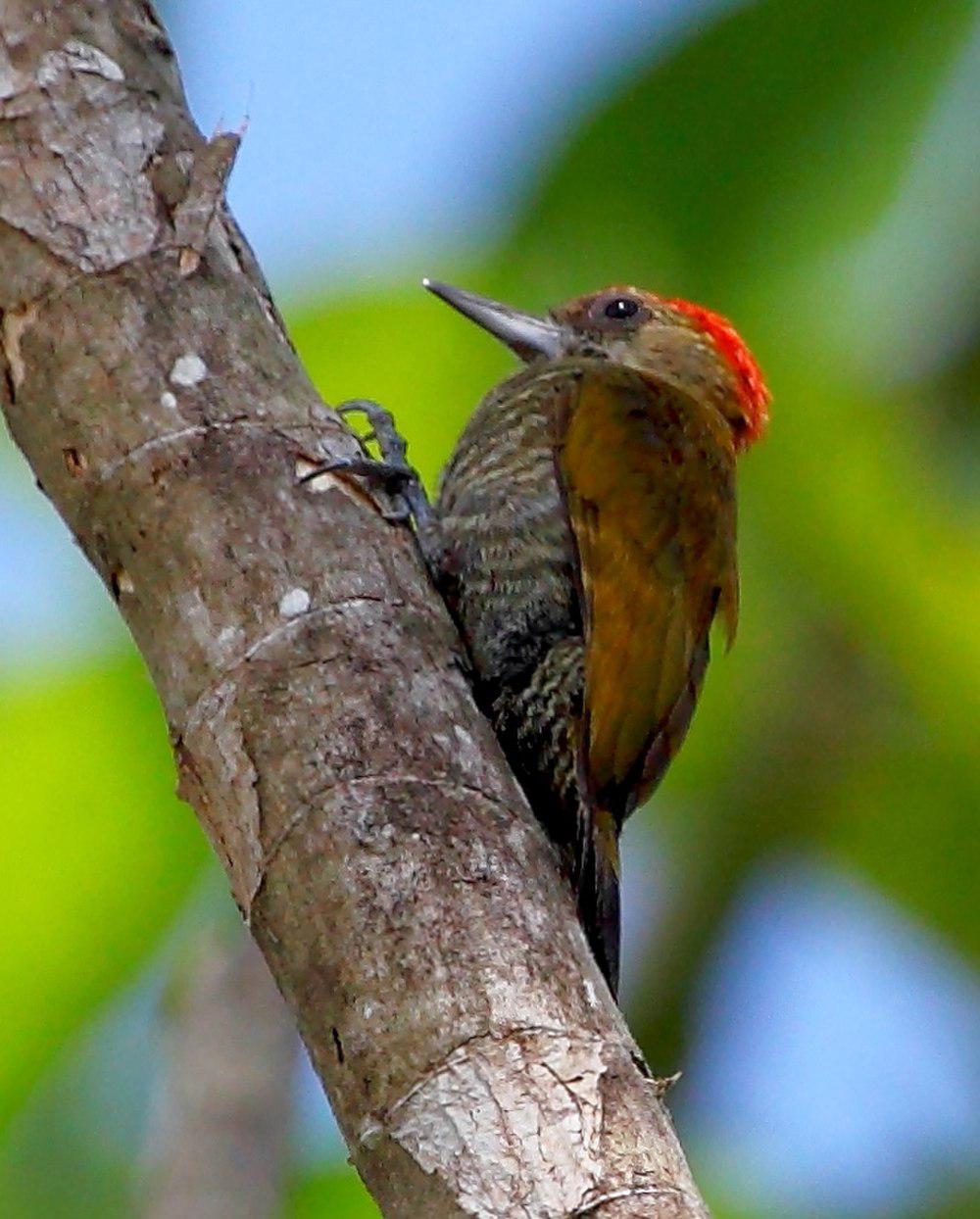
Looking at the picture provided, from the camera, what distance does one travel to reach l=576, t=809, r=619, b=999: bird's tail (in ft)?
9.18

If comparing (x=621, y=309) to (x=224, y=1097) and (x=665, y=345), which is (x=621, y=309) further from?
(x=224, y=1097)

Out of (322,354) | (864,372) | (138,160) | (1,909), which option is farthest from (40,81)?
(864,372)

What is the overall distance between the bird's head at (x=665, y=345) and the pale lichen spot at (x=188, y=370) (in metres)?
1.81

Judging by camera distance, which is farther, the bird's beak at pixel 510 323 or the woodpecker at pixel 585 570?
the bird's beak at pixel 510 323

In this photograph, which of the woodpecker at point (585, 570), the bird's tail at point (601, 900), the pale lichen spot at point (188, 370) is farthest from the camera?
the woodpecker at point (585, 570)

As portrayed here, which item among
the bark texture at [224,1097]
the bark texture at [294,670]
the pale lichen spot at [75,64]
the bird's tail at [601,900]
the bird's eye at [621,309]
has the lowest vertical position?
the bark texture at [224,1097]

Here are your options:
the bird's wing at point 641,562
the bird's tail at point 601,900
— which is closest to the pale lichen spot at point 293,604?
the bird's tail at point 601,900

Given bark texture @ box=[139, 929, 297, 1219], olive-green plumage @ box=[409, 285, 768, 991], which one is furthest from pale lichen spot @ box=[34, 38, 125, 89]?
bark texture @ box=[139, 929, 297, 1219]

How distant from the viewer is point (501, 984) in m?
1.93

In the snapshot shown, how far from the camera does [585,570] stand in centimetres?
323

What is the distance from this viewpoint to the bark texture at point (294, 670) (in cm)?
188

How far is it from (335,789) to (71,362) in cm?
66

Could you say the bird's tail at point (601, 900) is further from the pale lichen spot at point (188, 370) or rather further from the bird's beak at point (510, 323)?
the bird's beak at point (510, 323)

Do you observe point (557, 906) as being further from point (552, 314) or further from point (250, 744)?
point (552, 314)
